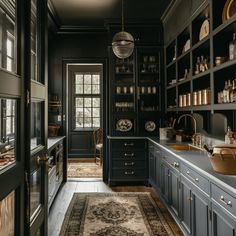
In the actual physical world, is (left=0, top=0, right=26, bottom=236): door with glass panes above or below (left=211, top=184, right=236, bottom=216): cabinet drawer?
above

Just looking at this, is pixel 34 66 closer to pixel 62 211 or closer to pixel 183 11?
pixel 62 211

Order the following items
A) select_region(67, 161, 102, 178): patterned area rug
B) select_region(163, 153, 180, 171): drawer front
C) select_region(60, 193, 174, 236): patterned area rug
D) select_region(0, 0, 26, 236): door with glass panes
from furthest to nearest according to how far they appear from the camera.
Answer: select_region(67, 161, 102, 178): patterned area rug < select_region(60, 193, 174, 236): patterned area rug < select_region(163, 153, 180, 171): drawer front < select_region(0, 0, 26, 236): door with glass panes

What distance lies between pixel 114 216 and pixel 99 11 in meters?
3.29

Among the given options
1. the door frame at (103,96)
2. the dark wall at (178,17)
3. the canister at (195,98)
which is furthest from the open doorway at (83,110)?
the canister at (195,98)

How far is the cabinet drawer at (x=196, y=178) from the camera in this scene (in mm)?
2113

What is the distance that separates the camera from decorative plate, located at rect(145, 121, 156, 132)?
218 inches

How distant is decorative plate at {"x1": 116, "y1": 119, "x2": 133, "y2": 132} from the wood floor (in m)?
1.09

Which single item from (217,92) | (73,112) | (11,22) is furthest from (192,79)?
(73,112)

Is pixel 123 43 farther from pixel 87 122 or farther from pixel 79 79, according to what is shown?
pixel 87 122

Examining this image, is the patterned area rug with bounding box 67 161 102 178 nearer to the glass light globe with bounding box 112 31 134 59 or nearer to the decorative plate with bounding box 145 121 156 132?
the decorative plate with bounding box 145 121 156 132

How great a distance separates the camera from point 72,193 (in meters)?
4.80

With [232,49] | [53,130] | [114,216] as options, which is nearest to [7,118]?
[232,49]

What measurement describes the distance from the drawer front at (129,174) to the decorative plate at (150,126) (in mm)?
814

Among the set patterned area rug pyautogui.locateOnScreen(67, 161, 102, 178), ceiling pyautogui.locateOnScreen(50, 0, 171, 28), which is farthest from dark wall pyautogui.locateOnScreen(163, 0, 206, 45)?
patterned area rug pyautogui.locateOnScreen(67, 161, 102, 178)
